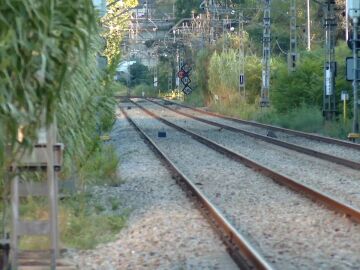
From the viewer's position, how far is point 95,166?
64.1 ft

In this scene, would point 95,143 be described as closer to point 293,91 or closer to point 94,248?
point 94,248

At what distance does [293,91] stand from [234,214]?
34.6m

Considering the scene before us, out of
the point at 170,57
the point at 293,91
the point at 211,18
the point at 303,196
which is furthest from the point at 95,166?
the point at 170,57

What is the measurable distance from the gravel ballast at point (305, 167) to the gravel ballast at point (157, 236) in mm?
2855

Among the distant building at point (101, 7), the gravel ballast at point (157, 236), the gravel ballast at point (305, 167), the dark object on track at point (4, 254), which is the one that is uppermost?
the distant building at point (101, 7)

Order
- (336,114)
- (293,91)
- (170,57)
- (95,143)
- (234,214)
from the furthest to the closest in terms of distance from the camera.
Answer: (170,57), (293,91), (336,114), (95,143), (234,214)

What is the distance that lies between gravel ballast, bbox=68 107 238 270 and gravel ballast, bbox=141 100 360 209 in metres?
2.86

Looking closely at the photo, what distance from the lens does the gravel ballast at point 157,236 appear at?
10.8 meters

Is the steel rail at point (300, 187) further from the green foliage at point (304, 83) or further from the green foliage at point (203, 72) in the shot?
the green foliage at point (203, 72)

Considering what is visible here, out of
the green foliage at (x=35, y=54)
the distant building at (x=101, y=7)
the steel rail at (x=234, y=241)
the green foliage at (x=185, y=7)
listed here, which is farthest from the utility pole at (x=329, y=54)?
the green foliage at (x=185, y=7)


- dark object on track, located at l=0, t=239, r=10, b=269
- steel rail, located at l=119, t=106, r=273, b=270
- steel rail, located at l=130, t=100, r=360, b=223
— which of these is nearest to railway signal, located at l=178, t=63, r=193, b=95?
steel rail, located at l=130, t=100, r=360, b=223

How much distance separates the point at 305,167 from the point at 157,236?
37.0 feet

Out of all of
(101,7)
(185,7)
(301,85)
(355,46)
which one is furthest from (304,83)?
(185,7)

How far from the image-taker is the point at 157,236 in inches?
497
